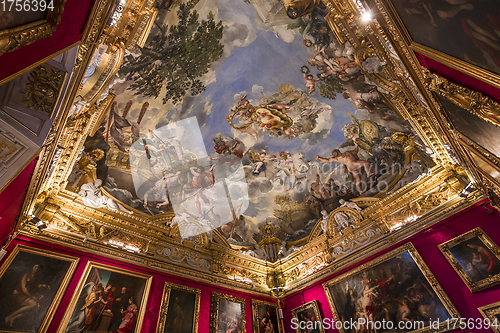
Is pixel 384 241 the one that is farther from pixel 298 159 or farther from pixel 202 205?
pixel 202 205

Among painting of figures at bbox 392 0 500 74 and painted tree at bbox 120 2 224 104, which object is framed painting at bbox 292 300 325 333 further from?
painted tree at bbox 120 2 224 104

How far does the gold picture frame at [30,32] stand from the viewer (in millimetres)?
2670

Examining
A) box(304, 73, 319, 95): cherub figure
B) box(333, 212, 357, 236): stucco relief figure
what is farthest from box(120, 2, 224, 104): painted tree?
box(333, 212, 357, 236): stucco relief figure

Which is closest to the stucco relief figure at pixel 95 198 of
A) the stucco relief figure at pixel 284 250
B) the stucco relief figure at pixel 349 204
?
the stucco relief figure at pixel 284 250

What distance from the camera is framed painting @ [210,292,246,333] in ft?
33.0

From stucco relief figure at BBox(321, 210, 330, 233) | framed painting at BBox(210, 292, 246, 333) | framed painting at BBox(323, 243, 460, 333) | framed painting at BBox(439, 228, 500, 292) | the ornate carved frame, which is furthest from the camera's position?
stucco relief figure at BBox(321, 210, 330, 233)

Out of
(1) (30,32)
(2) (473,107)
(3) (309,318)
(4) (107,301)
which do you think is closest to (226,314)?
(3) (309,318)

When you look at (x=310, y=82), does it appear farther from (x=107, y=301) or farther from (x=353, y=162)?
(x=107, y=301)

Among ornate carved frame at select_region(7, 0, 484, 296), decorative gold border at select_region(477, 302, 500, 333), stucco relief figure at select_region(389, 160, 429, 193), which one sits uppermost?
stucco relief figure at select_region(389, 160, 429, 193)

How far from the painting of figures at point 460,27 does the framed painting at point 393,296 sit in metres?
7.04

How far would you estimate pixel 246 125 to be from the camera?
12266mm

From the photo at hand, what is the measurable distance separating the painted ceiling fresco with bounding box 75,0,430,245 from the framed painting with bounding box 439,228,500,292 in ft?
11.0

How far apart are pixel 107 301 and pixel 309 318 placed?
7.67m

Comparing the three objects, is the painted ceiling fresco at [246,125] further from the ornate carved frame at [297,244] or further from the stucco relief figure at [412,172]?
the ornate carved frame at [297,244]
